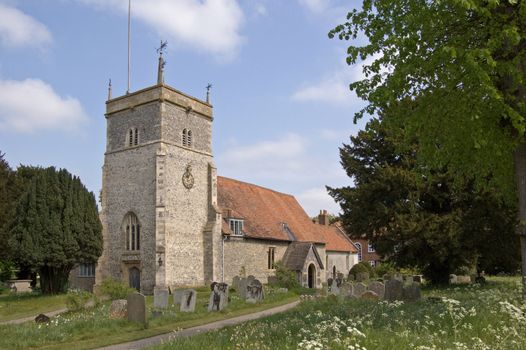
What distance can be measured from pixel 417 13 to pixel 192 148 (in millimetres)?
22673

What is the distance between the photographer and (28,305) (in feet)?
77.9

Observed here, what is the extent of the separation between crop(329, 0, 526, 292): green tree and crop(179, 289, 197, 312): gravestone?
9710mm

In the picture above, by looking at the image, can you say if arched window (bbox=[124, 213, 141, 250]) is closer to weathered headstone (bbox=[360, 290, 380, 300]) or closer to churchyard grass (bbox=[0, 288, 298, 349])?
churchyard grass (bbox=[0, 288, 298, 349])

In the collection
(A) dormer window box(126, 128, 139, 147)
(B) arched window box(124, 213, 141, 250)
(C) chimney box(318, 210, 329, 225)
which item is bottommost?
(B) arched window box(124, 213, 141, 250)

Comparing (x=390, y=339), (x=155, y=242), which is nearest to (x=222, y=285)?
(x=155, y=242)

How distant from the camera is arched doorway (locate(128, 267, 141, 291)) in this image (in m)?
29.8

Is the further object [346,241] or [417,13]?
[346,241]

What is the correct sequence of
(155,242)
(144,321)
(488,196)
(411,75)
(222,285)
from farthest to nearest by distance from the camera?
(155,242) < (488,196) < (222,285) < (144,321) < (411,75)

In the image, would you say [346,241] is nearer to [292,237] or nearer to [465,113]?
[292,237]

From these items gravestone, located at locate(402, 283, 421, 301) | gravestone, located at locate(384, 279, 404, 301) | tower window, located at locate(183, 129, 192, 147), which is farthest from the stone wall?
gravestone, located at locate(402, 283, 421, 301)

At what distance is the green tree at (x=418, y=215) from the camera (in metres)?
23.3

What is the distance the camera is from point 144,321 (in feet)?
48.5

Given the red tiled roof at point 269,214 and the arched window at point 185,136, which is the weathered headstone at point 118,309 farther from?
the arched window at point 185,136

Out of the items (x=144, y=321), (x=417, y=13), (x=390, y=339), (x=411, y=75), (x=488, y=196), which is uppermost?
(x=417, y=13)
